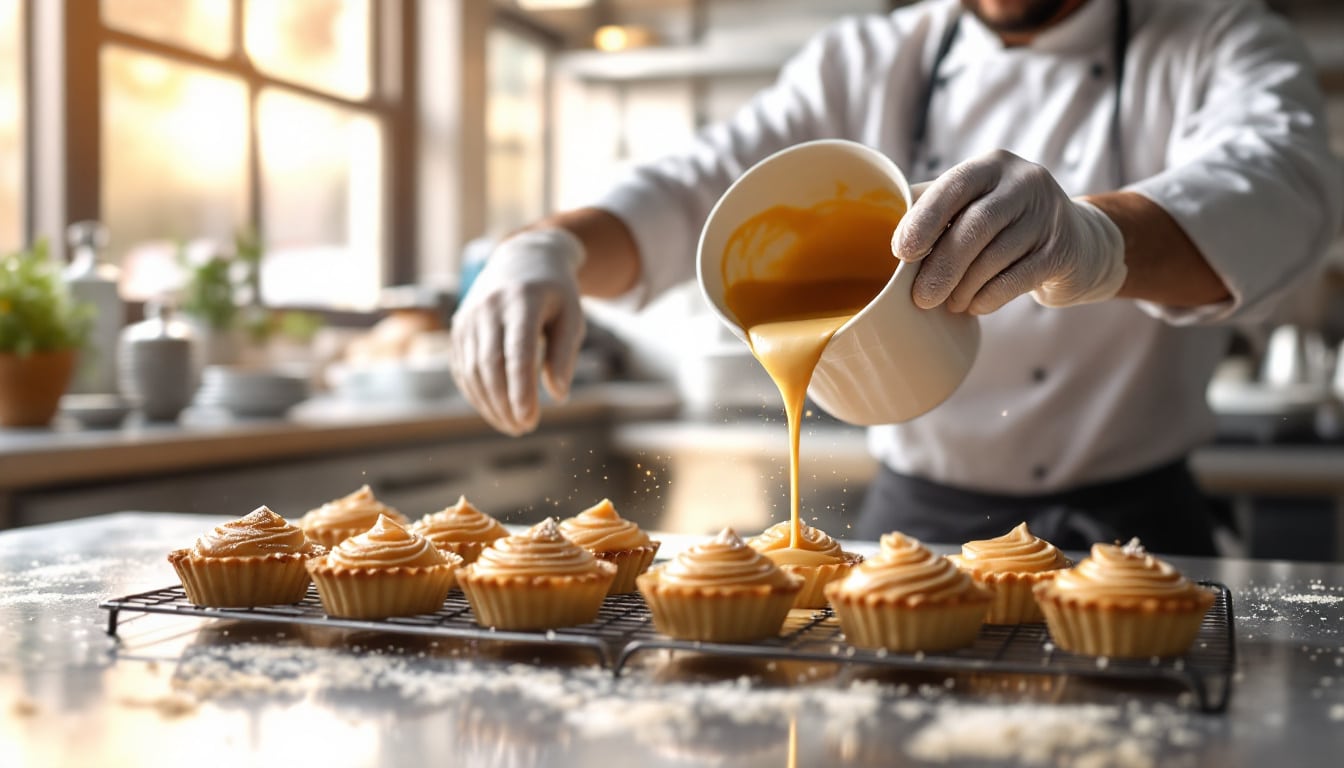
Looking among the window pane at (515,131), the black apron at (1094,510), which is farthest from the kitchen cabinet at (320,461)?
the window pane at (515,131)

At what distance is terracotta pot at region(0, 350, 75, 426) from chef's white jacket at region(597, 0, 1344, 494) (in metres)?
1.41

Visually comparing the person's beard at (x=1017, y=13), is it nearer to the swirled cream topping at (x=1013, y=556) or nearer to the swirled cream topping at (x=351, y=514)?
the swirled cream topping at (x=1013, y=556)

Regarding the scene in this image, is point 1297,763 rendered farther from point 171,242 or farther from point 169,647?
point 171,242

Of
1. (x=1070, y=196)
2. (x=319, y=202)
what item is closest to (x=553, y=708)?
(x=1070, y=196)

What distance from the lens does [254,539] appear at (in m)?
1.37

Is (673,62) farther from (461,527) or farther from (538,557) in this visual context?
(538,557)

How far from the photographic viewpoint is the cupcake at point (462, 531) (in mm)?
1590

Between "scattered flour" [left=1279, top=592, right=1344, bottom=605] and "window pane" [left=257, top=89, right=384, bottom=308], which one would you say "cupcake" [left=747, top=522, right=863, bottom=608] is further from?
"window pane" [left=257, top=89, right=384, bottom=308]

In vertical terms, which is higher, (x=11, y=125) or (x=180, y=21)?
(x=180, y=21)

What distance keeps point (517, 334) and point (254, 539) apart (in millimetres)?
462

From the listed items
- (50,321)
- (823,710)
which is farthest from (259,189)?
(823,710)

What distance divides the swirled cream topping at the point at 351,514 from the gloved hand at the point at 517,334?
0.19 m

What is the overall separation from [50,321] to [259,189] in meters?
1.76

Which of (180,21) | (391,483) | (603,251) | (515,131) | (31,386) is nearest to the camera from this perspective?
(603,251)
